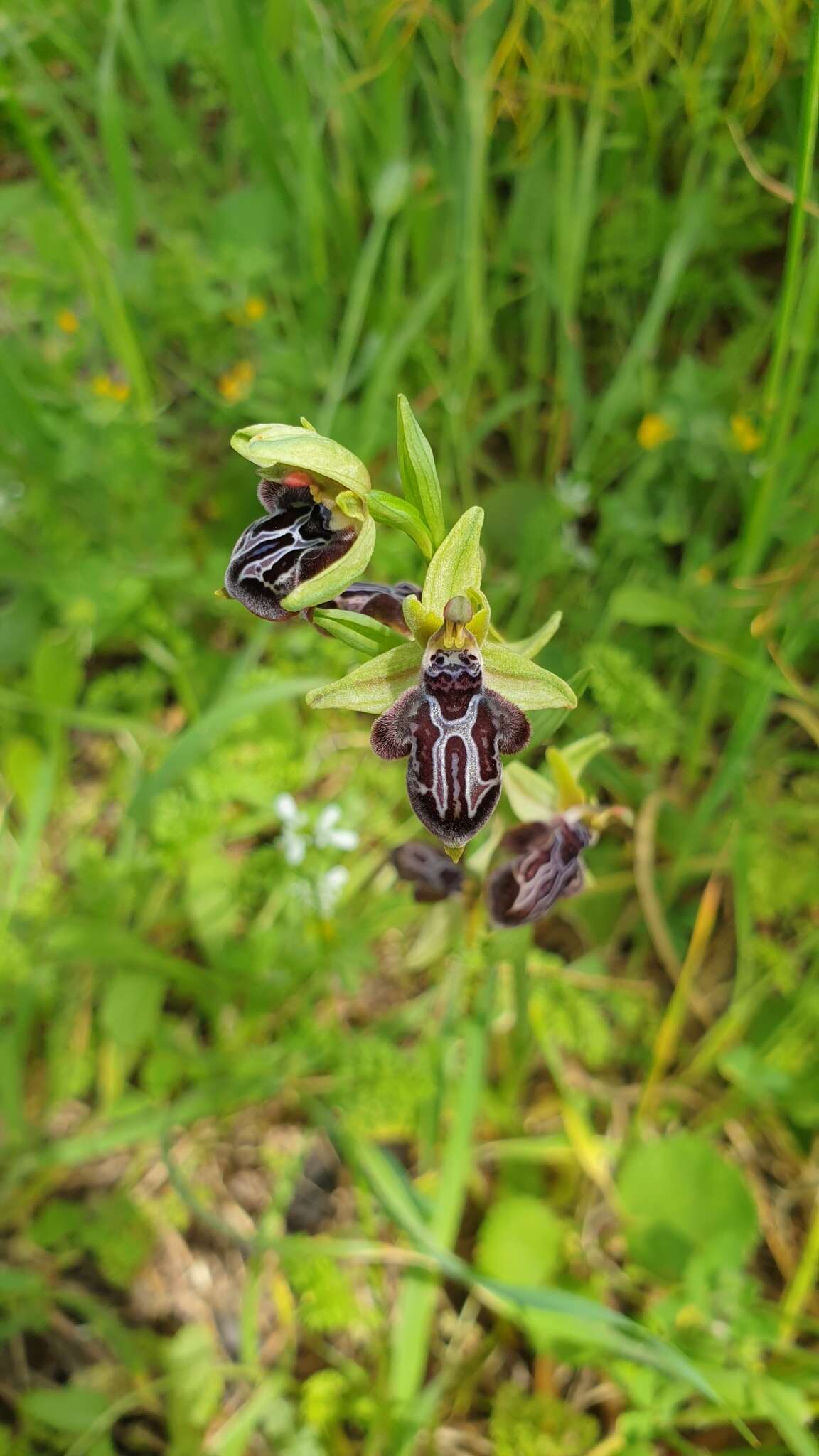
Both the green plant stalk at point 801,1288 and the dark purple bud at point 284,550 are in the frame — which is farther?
the green plant stalk at point 801,1288

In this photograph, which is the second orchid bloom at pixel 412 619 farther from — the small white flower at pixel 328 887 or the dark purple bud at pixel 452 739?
the small white flower at pixel 328 887

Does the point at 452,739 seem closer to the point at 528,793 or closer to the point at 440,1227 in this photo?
the point at 528,793

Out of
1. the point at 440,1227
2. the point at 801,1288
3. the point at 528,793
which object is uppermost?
the point at 528,793

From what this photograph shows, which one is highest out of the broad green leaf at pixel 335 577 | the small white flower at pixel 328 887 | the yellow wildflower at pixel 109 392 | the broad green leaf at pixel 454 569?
the broad green leaf at pixel 335 577

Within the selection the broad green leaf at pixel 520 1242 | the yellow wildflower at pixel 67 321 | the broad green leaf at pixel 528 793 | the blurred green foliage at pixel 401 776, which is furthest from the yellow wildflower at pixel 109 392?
the broad green leaf at pixel 520 1242

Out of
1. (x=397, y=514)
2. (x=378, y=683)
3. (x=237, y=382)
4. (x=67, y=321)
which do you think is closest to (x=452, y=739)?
(x=378, y=683)

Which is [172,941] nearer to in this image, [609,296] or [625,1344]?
[625,1344]
